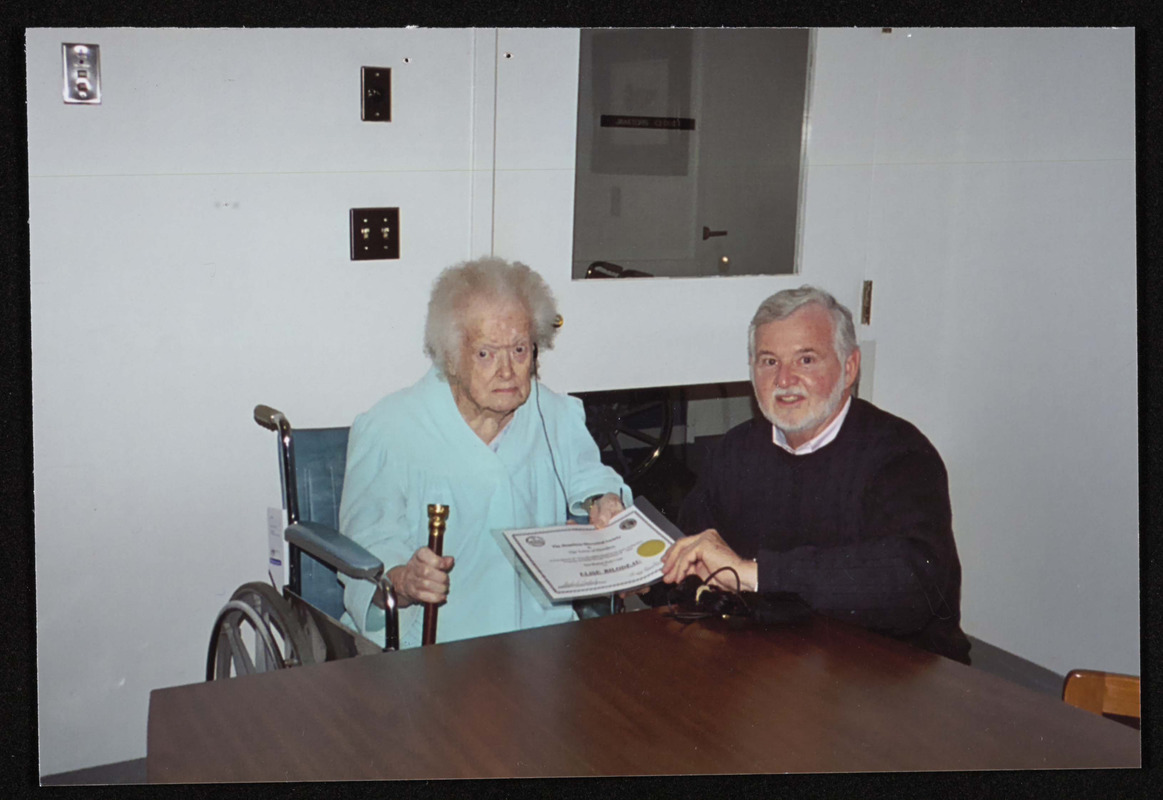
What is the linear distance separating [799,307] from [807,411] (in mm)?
227

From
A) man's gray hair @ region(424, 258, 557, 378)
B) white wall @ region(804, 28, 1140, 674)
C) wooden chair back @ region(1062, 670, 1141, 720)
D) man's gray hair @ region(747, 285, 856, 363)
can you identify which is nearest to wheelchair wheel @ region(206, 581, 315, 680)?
man's gray hair @ region(424, 258, 557, 378)

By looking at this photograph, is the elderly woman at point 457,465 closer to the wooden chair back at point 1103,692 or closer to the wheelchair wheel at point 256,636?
the wheelchair wheel at point 256,636

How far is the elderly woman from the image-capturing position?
227 centimetres

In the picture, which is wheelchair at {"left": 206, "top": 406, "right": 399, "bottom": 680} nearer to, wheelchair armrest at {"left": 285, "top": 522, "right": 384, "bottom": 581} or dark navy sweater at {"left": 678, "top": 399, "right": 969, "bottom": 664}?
wheelchair armrest at {"left": 285, "top": 522, "right": 384, "bottom": 581}

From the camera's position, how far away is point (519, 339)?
7.53 feet

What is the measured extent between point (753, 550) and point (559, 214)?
30.6 inches

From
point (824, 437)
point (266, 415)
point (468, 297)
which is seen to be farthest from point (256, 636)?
point (824, 437)

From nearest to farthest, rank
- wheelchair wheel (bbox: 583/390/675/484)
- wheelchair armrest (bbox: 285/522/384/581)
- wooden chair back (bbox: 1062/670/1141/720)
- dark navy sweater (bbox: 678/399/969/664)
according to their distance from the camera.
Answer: wooden chair back (bbox: 1062/670/1141/720) → wheelchair armrest (bbox: 285/522/384/581) → dark navy sweater (bbox: 678/399/969/664) → wheelchair wheel (bbox: 583/390/675/484)

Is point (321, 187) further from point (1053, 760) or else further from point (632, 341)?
point (1053, 760)

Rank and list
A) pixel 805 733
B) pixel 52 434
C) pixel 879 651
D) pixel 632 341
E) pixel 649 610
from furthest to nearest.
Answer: pixel 632 341, pixel 52 434, pixel 649 610, pixel 879 651, pixel 805 733

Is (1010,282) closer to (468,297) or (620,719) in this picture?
(468,297)

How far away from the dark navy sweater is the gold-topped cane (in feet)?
1.60

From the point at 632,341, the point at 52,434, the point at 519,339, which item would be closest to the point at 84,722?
the point at 52,434

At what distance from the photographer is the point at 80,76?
2107mm
